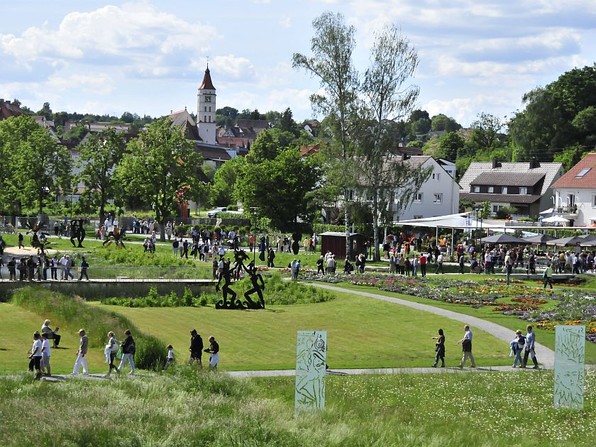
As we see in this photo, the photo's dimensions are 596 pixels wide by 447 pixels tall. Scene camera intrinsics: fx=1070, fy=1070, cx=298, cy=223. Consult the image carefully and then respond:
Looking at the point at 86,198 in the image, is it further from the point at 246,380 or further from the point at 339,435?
the point at 339,435

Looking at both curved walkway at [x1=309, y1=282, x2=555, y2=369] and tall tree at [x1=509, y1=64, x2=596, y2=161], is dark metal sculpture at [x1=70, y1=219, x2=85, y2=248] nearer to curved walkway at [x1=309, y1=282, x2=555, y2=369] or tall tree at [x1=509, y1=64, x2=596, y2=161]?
curved walkway at [x1=309, y1=282, x2=555, y2=369]

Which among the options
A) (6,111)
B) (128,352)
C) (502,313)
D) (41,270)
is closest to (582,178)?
(502,313)

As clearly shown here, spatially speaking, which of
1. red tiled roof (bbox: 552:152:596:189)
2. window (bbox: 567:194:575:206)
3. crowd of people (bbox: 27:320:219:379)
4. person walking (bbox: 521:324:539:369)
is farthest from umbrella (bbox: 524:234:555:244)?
crowd of people (bbox: 27:320:219:379)

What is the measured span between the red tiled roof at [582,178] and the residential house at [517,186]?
36.0 ft

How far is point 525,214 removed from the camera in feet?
382

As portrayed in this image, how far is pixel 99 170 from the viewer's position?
94.4 metres

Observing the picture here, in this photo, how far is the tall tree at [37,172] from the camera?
96188 millimetres

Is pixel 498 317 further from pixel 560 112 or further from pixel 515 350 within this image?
pixel 560 112

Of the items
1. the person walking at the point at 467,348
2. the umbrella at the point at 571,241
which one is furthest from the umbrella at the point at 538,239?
the person walking at the point at 467,348

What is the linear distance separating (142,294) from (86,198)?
136 feet

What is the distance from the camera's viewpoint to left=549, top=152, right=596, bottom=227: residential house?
98.8 metres

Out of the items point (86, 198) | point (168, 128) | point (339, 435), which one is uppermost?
point (168, 128)

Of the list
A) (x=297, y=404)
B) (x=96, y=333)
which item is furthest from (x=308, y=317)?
(x=297, y=404)

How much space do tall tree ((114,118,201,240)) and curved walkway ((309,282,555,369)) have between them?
34858 mm
